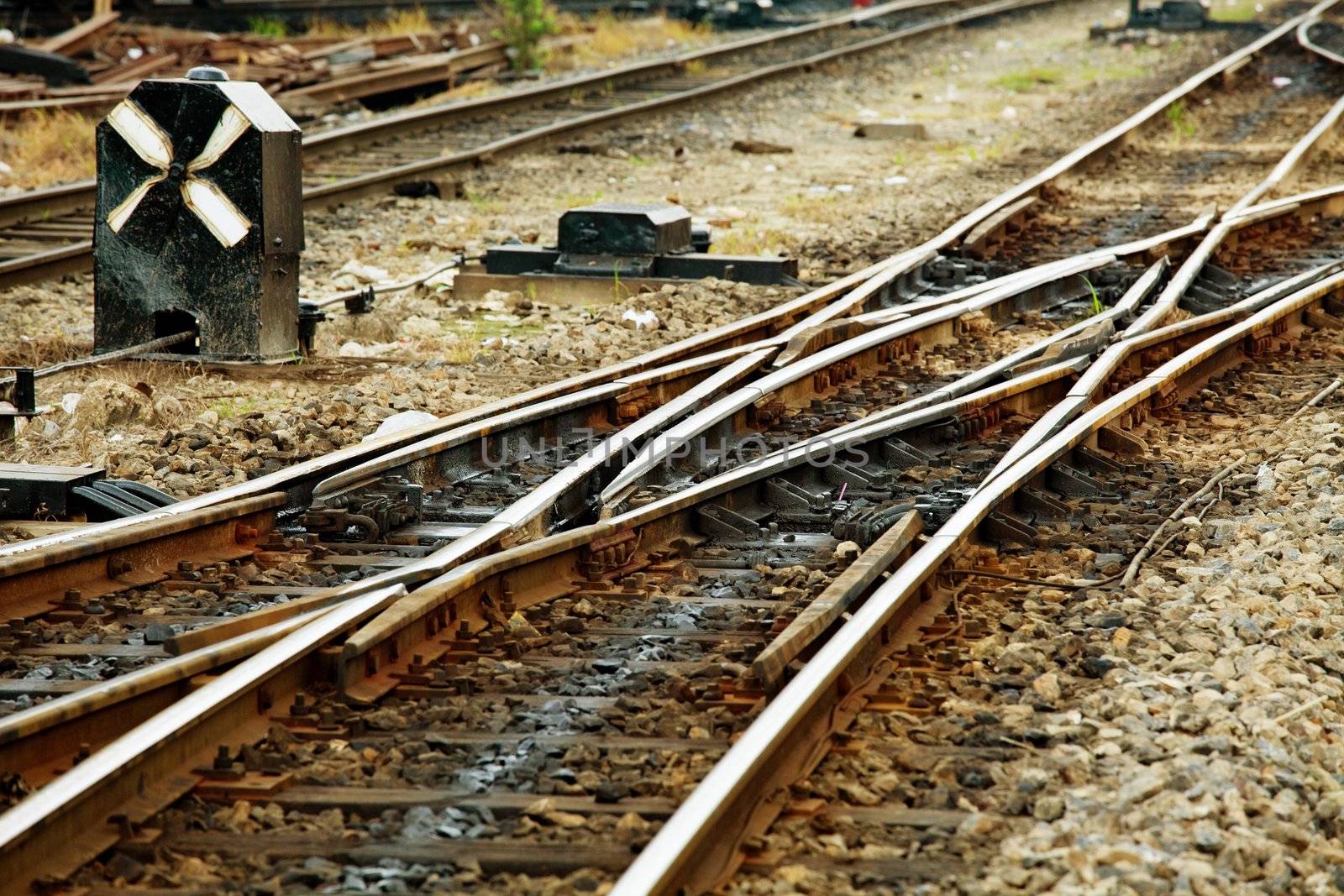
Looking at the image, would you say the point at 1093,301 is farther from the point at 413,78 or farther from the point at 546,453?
the point at 413,78

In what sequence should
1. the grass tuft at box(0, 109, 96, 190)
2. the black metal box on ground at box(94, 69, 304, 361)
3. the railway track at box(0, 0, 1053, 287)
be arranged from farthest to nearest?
the grass tuft at box(0, 109, 96, 190) < the railway track at box(0, 0, 1053, 287) < the black metal box on ground at box(94, 69, 304, 361)

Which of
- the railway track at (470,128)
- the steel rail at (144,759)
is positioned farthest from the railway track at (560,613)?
the railway track at (470,128)

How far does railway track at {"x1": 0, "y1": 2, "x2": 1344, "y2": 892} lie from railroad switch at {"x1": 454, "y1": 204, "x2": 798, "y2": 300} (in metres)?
2.28

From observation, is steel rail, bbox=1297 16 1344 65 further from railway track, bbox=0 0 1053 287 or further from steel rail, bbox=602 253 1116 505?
steel rail, bbox=602 253 1116 505

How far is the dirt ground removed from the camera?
834 cm

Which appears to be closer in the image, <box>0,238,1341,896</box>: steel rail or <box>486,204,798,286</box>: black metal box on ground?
<box>0,238,1341,896</box>: steel rail

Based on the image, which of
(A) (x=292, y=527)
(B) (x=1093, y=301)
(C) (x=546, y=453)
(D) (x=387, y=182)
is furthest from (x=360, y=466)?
(D) (x=387, y=182)

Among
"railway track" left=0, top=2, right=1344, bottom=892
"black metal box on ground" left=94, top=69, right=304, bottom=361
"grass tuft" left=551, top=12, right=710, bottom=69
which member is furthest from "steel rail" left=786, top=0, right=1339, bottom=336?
"grass tuft" left=551, top=12, right=710, bottom=69

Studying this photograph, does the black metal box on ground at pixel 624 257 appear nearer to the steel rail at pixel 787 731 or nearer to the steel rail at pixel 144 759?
the steel rail at pixel 787 731

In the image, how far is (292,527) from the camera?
668cm

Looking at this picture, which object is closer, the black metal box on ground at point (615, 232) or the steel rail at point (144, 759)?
the steel rail at point (144, 759)

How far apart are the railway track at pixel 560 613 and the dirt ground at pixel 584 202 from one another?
3.24 ft

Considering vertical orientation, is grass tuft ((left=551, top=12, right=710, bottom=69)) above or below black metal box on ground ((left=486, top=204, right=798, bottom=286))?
above

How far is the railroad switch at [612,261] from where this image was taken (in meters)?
11.9
